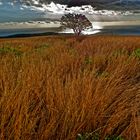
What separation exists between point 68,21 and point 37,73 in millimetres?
77285

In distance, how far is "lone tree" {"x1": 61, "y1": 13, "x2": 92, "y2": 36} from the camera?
262ft

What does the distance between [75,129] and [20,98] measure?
22.1 inches

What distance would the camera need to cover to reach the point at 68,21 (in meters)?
81.4

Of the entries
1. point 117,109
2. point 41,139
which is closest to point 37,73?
point 117,109

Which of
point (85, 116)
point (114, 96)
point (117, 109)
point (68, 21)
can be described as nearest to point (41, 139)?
point (85, 116)

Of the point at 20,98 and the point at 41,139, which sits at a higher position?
the point at 20,98

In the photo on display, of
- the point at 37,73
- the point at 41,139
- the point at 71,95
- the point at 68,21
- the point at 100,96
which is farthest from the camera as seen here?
the point at 68,21

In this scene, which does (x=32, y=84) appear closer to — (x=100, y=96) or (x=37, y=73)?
(x=37, y=73)

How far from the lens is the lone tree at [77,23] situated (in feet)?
262

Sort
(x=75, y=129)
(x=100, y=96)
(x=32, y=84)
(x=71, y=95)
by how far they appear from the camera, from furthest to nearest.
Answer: (x=32, y=84), (x=100, y=96), (x=71, y=95), (x=75, y=129)

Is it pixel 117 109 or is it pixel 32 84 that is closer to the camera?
pixel 117 109

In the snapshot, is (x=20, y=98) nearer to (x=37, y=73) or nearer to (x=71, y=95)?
(x=71, y=95)

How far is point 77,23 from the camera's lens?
79.9m

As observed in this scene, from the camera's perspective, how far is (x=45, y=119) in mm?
3551
